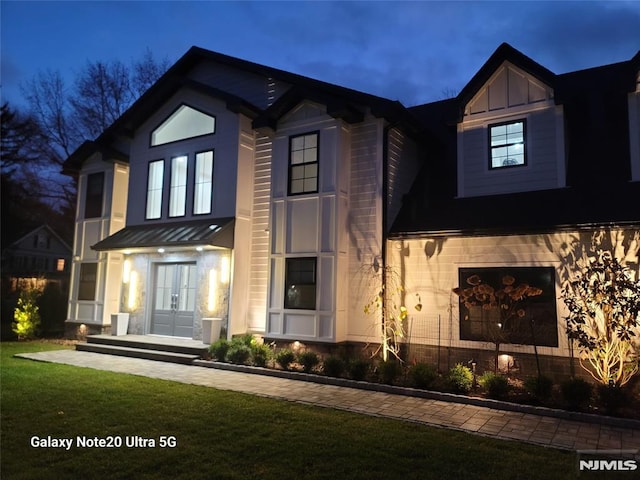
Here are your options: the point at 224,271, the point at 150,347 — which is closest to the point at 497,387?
the point at 224,271

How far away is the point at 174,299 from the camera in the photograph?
13.3 m

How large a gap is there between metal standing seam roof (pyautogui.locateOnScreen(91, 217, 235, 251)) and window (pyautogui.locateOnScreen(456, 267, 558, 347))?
5936mm

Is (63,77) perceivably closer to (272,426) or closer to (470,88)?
(470,88)

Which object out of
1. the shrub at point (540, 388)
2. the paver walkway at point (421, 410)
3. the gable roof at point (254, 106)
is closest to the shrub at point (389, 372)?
the paver walkway at point (421, 410)

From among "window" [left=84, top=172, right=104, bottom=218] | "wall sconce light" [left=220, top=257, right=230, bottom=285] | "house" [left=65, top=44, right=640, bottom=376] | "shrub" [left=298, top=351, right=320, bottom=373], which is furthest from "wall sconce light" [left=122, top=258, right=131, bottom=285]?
"shrub" [left=298, top=351, right=320, bottom=373]

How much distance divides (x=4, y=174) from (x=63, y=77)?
6707mm

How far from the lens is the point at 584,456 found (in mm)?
5191

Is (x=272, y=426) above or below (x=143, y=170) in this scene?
below

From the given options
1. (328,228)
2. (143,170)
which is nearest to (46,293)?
(143,170)

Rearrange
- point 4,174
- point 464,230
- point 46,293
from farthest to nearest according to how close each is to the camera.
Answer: point 4,174, point 46,293, point 464,230

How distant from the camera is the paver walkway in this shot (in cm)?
588

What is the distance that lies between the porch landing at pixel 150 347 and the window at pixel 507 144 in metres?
8.41

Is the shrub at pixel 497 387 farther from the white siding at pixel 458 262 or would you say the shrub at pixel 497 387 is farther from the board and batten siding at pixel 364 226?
the board and batten siding at pixel 364 226

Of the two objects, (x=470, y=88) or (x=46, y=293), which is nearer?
(x=470, y=88)
